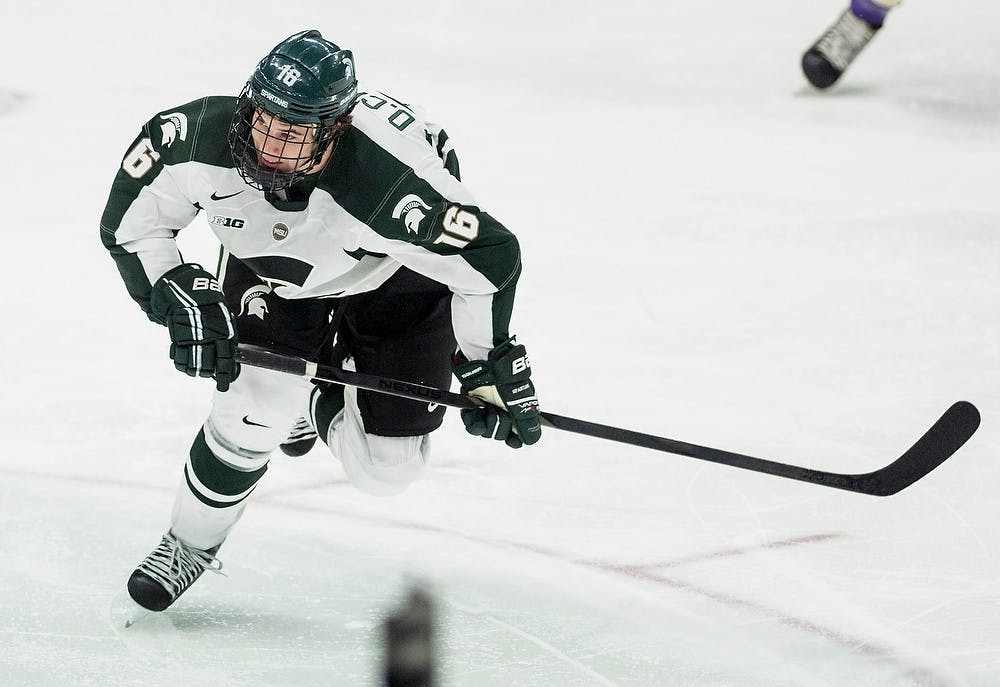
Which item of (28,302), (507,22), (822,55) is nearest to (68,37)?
(507,22)

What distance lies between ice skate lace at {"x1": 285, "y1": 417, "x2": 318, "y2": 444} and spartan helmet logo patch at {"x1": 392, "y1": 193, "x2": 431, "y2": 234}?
2.84 ft

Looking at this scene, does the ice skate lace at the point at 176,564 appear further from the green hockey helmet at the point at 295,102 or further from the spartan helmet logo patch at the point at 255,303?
the green hockey helmet at the point at 295,102

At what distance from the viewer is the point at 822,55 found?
5.67m

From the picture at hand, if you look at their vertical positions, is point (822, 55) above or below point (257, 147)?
below

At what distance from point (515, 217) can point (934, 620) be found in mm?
2346

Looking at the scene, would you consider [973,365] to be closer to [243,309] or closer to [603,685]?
[603,685]

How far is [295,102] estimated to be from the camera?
2146mm

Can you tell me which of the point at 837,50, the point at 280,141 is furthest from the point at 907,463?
the point at 837,50

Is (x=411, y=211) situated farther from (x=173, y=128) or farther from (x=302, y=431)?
(x=302, y=431)

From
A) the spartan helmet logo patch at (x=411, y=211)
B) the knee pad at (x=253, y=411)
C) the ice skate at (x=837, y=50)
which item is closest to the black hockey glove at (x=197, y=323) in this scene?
the knee pad at (x=253, y=411)

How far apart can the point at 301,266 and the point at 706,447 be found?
2.81ft

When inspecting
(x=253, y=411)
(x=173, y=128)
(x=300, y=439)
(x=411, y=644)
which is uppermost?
(x=173, y=128)

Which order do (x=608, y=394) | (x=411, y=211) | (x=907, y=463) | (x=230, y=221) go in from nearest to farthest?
(x=411, y=211)
(x=230, y=221)
(x=907, y=463)
(x=608, y=394)

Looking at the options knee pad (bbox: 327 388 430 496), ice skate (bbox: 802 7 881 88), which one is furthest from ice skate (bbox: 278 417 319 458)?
ice skate (bbox: 802 7 881 88)
